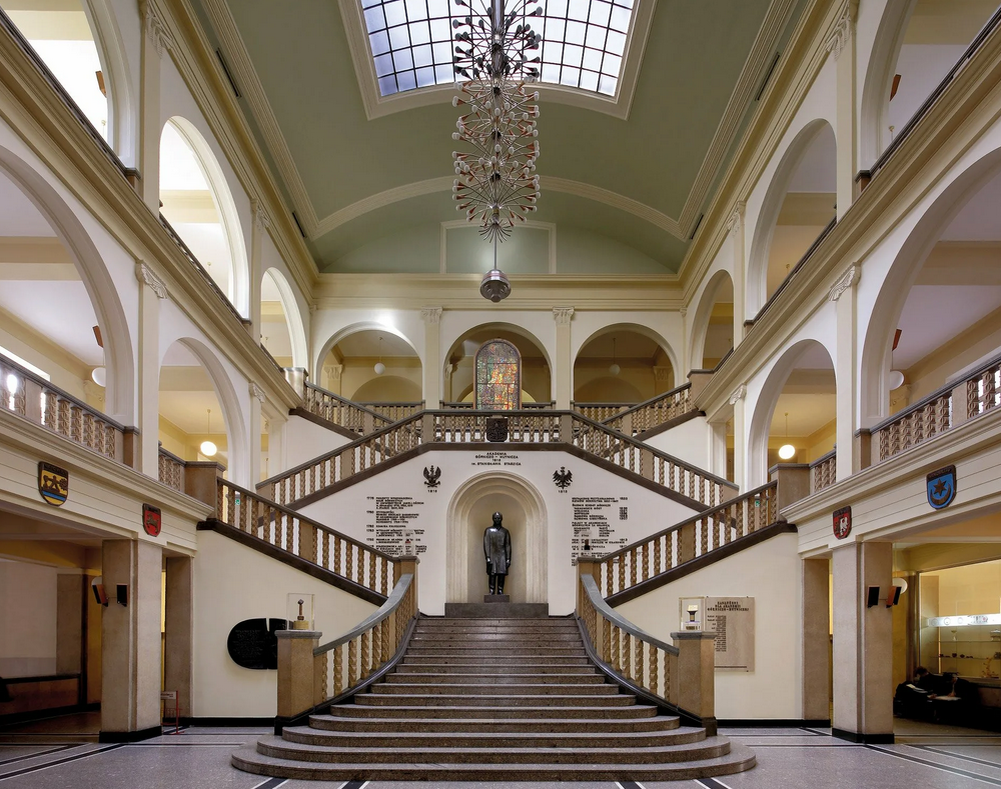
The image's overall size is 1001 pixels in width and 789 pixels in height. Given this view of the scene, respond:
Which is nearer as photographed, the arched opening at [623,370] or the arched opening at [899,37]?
the arched opening at [899,37]

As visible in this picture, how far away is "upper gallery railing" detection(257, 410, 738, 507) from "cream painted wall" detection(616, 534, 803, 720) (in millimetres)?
3316

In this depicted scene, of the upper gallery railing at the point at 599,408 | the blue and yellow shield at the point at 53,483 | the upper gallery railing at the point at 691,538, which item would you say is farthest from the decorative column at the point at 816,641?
the blue and yellow shield at the point at 53,483

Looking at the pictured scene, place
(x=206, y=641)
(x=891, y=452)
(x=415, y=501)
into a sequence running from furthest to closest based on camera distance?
(x=415, y=501) → (x=206, y=641) → (x=891, y=452)

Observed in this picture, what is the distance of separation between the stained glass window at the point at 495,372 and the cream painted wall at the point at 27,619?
908 centimetres

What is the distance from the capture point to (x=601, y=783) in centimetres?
841

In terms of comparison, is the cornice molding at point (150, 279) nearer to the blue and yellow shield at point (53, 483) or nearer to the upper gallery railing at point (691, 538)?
the blue and yellow shield at point (53, 483)

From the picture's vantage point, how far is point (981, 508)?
8.42 m

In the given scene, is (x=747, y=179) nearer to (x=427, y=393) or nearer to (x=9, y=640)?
(x=427, y=393)

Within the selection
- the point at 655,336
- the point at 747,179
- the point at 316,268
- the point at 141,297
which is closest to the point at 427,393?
the point at 316,268

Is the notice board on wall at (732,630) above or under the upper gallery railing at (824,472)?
under

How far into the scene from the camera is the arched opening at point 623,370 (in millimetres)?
27219

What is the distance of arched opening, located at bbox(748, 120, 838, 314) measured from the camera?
1467 cm

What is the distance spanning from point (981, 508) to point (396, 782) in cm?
601

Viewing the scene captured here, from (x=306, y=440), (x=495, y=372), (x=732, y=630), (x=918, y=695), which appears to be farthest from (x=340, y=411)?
(x=918, y=695)
